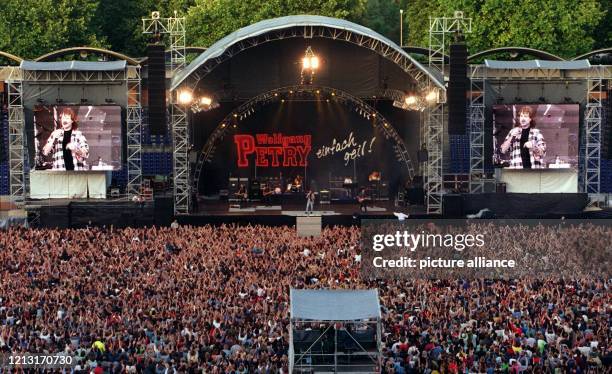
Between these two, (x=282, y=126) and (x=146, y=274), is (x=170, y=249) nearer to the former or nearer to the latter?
(x=146, y=274)

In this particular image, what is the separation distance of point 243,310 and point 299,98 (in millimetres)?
20320

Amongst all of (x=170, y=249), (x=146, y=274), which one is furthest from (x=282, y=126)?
(x=146, y=274)

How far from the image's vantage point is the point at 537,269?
88.0ft

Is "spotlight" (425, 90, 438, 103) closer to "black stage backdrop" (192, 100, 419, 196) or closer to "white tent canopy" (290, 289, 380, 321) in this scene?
"black stage backdrop" (192, 100, 419, 196)

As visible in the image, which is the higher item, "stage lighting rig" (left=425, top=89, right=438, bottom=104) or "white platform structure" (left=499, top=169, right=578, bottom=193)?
"stage lighting rig" (left=425, top=89, right=438, bottom=104)

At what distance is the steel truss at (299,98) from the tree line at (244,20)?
42.2 feet

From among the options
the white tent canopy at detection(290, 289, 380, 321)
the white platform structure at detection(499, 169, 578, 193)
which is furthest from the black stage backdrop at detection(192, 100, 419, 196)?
the white tent canopy at detection(290, 289, 380, 321)

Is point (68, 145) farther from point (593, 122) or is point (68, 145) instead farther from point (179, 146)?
point (593, 122)

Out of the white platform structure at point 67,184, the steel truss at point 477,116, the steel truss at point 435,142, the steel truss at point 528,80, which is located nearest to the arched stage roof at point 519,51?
the steel truss at point 477,116

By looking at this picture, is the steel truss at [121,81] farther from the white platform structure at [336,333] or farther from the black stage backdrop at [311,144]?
the white platform structure at [336,333]

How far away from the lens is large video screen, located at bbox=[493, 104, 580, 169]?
38812mm

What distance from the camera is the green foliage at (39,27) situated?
5281 centimetres

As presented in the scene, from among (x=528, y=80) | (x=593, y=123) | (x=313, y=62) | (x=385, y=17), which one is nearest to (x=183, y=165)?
(x=313, y=62)

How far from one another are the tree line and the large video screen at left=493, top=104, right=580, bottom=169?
12786 mm
